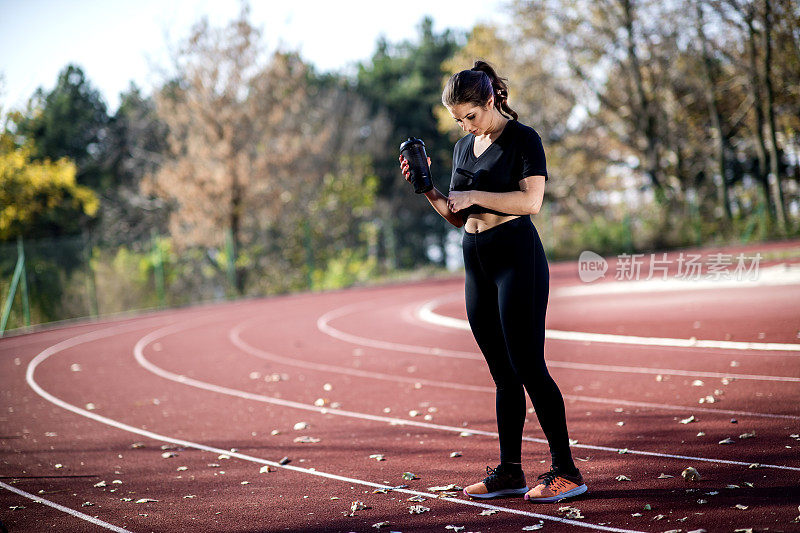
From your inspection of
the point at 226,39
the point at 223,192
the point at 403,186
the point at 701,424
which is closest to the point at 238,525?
the point at 701,424

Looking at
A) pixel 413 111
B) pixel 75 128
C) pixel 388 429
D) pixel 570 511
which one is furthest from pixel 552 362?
pixel 413 111

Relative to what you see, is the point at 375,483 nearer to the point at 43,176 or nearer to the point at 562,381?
the point at 562,381

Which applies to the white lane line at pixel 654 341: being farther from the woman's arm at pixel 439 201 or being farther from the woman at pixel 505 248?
the woman's arm at pixel 439 201

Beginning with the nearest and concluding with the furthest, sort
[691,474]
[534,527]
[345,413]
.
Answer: [534,527]
[691,474]
[345,413]

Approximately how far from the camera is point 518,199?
369 cm

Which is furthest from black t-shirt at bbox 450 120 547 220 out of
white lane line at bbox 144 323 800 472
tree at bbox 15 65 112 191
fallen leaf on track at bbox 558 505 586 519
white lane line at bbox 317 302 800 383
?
tree at bbox 15 65 112 191

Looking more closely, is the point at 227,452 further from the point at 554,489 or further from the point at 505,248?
the point at 505,248

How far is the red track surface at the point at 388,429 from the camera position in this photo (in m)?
3.97

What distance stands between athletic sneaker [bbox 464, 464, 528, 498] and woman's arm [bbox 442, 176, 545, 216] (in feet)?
4.58

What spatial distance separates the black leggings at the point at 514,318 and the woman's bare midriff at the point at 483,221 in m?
0.02

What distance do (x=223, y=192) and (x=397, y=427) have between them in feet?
72.2

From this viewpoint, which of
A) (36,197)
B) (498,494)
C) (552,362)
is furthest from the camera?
(36,197)

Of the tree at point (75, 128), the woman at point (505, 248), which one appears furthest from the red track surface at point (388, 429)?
the tree at point (75, 128)

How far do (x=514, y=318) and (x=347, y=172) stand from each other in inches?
1335
